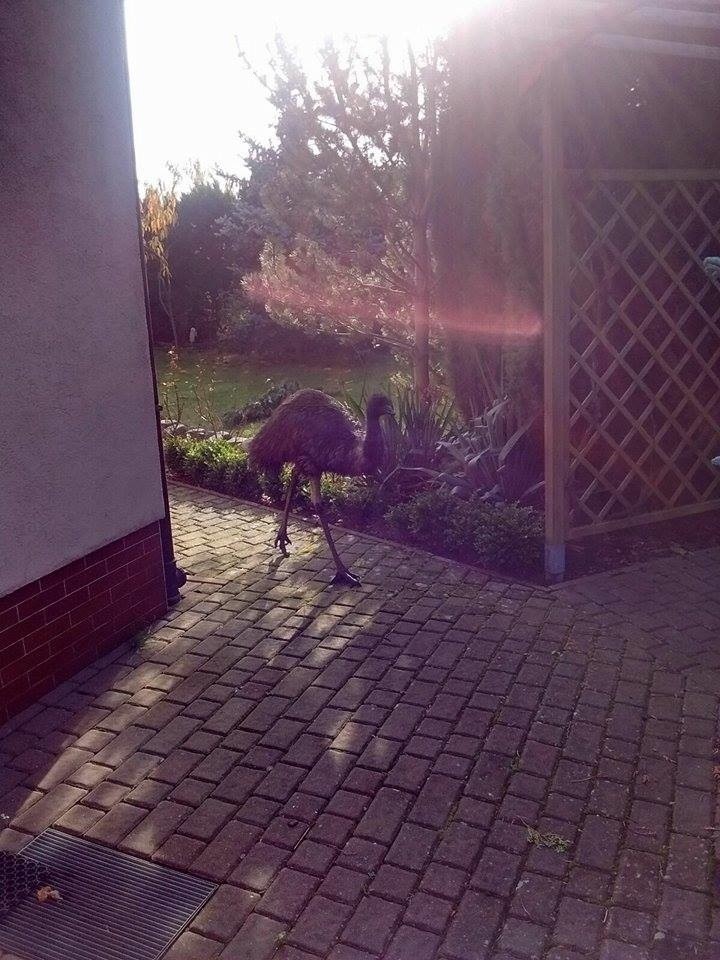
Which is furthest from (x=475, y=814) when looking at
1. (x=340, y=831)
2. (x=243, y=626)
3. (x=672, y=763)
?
(x=243, y=626)

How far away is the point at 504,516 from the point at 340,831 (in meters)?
2.82

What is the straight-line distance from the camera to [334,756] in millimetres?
3318

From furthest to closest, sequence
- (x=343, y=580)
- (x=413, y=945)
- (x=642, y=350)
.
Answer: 1. (x=642, y=350)
2. (x=343, y=580)
3. (x=413, y=945)

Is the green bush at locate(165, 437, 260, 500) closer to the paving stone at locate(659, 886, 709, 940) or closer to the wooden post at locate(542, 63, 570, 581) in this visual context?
the wooden post at locate(542, 63, 570, 581)

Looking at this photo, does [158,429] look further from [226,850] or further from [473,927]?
[473,927]

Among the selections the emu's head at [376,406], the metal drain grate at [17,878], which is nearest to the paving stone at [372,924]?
the metal drain grate at [17,878]

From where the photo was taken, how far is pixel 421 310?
761cm

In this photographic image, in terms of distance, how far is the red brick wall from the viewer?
12.0 ft

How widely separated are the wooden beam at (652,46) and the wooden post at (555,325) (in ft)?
1.66

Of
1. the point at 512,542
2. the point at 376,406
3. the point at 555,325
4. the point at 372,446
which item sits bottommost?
the point at 512,542

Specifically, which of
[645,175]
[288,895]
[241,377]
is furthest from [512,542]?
[241,377]

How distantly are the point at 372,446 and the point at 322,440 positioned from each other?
0.35 metres

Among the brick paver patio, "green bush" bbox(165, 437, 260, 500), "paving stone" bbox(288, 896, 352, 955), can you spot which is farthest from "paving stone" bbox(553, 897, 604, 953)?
"green bush" bbox(165, 437, 260, 500)

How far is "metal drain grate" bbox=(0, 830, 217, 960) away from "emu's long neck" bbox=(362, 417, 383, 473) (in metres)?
3.04
